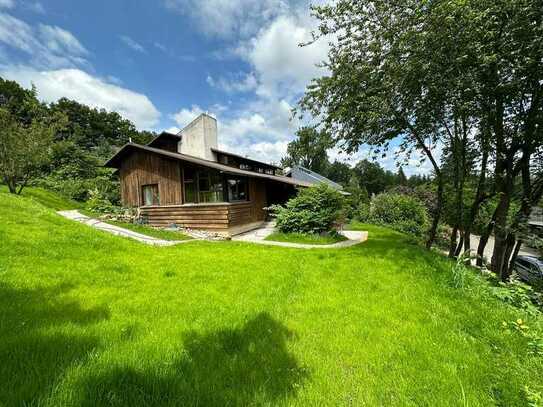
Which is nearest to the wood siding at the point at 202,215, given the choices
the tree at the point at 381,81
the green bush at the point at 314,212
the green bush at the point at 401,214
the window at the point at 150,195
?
the window at the point at 150,195

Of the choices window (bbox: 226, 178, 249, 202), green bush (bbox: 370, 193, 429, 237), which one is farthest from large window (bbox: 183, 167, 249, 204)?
green bush (bbox: 370, 193, 429, 237)

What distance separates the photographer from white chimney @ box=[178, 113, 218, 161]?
1961cm

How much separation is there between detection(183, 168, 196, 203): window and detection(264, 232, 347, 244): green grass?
4826 millimetres

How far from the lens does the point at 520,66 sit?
5668 millimetres

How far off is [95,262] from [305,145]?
7.17m

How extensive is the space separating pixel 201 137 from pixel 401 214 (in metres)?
17.4

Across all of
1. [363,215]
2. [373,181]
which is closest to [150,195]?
[363,215]

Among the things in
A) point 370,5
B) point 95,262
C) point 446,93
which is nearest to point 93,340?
point 95,262

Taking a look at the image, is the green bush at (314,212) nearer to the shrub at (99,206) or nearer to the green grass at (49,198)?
the shrub at (99,206)

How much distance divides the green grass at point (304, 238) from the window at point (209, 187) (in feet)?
11.6

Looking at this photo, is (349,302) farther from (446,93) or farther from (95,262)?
(446,93)

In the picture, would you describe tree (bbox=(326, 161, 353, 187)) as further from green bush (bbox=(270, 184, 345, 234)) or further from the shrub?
the shrub

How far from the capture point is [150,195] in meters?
15.0

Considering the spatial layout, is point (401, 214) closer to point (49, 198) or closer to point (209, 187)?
point (209, 187)
